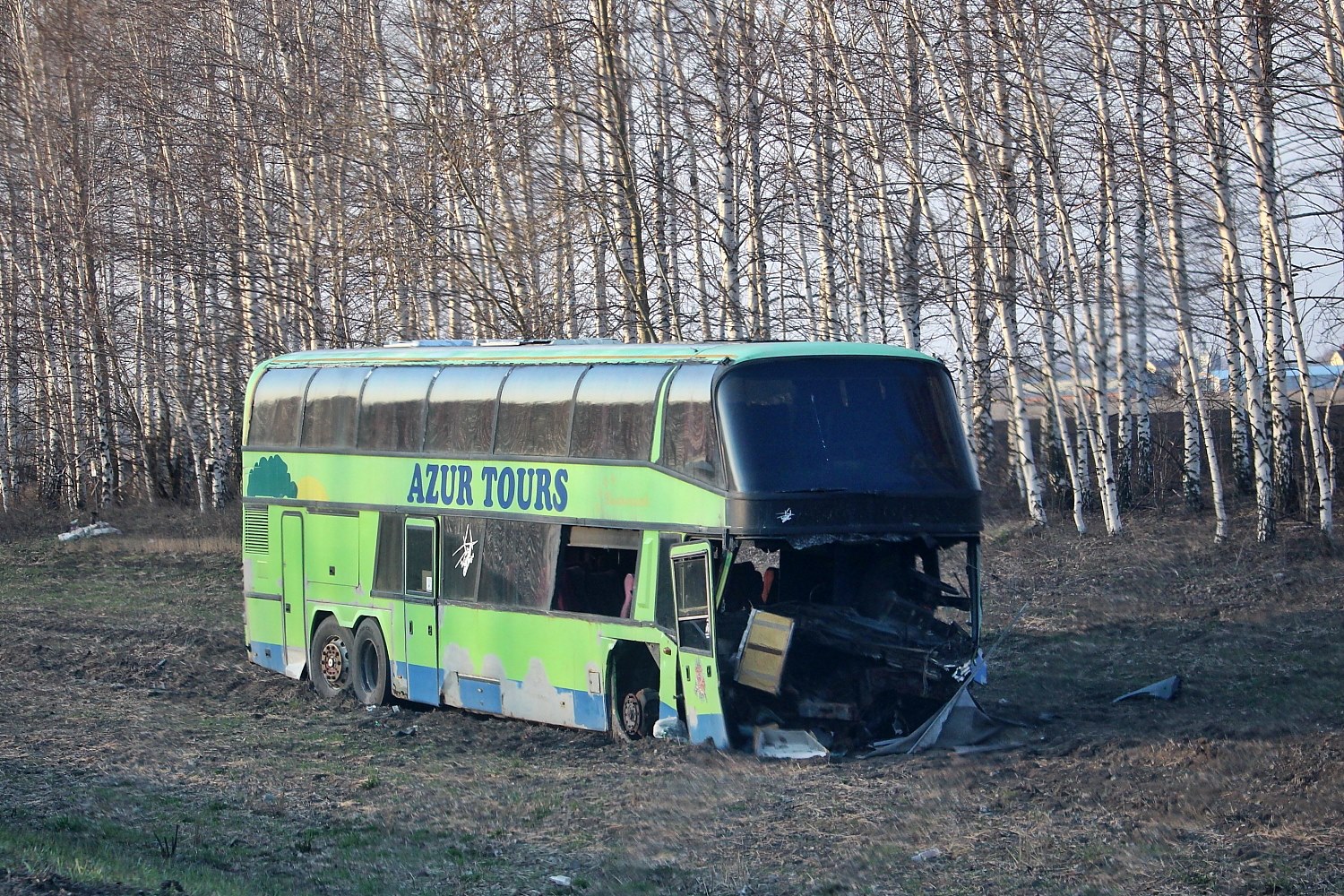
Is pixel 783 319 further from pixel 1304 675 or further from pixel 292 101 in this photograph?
pixel 1304 675

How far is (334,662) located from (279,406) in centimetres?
305

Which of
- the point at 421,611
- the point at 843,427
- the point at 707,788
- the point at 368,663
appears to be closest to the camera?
the point at 707,788

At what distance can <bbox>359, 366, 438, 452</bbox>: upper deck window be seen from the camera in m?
15.2

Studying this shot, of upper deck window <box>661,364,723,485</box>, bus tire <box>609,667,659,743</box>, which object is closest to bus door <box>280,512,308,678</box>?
bus tire <box>609,667,659,743</box>

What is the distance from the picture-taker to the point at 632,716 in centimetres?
1277

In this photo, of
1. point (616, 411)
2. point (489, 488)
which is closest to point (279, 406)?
point (489, 488)

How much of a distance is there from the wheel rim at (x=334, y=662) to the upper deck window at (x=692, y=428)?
18.9 ft

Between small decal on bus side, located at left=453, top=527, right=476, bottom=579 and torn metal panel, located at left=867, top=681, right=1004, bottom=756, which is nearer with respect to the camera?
torn metal panel, located at left=867, top=681, right=1004, bottom=756

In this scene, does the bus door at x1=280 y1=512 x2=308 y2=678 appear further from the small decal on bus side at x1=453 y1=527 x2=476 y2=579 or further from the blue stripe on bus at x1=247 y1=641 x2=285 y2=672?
the small decal on bus side at x1=453 y1=527 x2=476 y2=579

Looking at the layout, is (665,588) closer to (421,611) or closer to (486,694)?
(486,694)

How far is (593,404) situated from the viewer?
13188mm

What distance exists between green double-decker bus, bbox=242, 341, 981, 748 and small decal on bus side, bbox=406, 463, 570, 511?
0.03m

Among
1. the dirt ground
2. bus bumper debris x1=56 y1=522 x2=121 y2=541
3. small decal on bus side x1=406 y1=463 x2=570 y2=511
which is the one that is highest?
small decal on bus side x1=406 y1=463 x2=570 y2=511

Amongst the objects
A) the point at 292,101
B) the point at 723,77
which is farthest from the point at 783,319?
the point at 292,101
